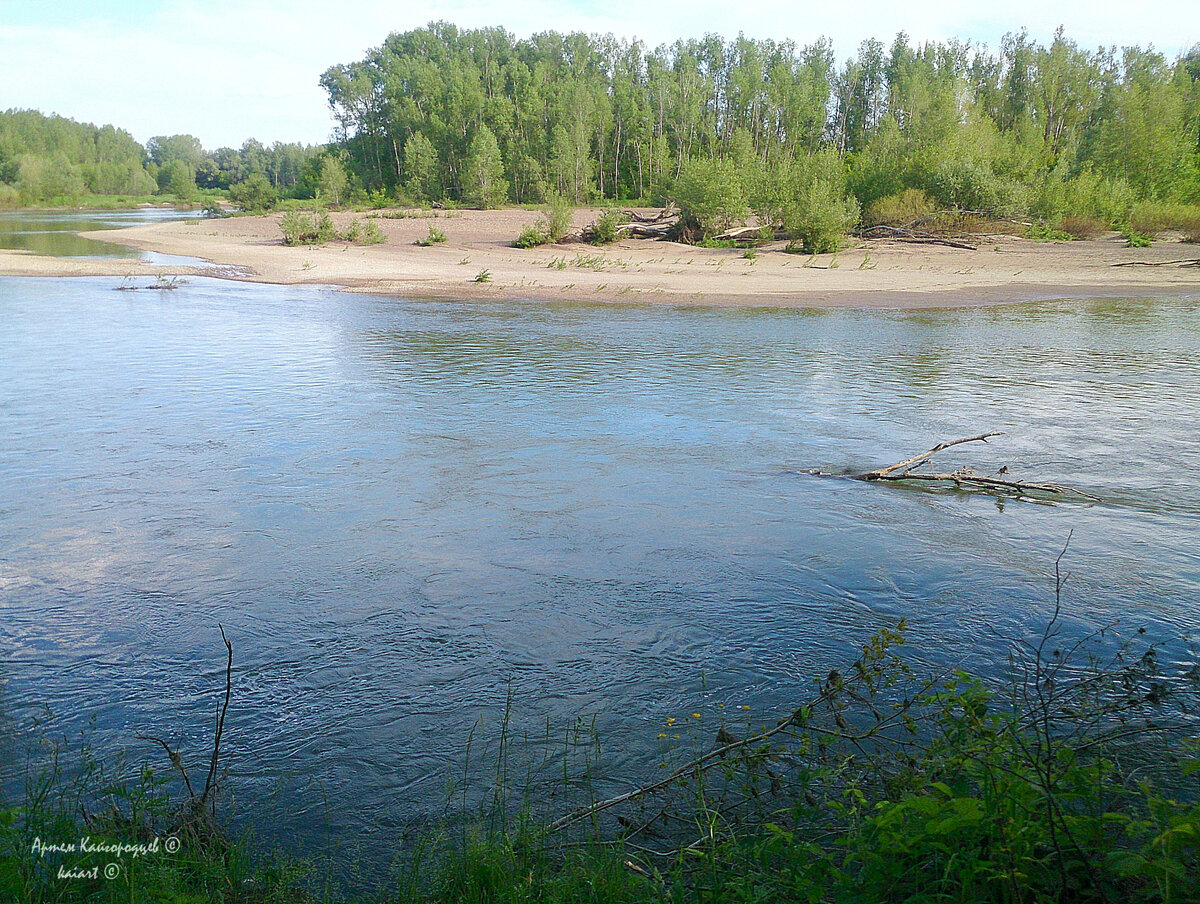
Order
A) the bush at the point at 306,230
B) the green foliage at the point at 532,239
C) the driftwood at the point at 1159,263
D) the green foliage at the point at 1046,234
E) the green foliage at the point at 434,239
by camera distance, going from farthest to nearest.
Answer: the bush at the point at 306,230
the green foliage at the point at 434,239
the green foliage at the point at 532,239
the green foliage at the point at 1046,234
the driftwood at the point at 1159,263

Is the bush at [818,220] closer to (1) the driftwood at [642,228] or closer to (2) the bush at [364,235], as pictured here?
(1) the driftwood at [642,228]

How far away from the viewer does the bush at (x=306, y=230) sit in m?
38.8

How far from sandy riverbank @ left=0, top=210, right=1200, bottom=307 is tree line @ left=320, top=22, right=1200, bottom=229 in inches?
492

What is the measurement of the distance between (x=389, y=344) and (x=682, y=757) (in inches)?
556

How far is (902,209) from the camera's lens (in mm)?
36094

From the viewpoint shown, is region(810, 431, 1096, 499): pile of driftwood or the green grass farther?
region(810, 431, 1096, 499): pile of driftwood

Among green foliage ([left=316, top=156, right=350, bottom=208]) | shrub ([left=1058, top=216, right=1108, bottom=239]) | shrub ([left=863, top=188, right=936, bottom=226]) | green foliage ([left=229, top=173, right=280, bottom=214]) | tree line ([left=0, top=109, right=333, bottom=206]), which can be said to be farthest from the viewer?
tree line ([left=0, top=109, right=333, bottom=206])

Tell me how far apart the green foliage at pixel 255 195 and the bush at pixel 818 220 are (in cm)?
4836

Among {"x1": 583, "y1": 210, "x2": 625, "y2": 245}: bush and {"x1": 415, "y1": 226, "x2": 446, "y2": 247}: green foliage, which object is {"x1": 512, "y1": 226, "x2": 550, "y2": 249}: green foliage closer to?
{"x1": 583, "y1": 210, "x2": 625, "y2": 245}: bush

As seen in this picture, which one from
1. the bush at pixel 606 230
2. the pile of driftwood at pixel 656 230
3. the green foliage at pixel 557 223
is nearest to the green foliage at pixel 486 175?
the pile of driftwood at pixel 656 230

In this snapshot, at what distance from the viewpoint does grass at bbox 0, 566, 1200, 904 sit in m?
2.73

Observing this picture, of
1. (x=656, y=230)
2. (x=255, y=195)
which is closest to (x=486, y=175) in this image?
(x=255, y=195)

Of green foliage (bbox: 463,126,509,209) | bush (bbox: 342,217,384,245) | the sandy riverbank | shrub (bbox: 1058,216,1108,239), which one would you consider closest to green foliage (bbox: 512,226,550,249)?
the sandy riverbank

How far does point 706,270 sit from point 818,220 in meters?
5.69
